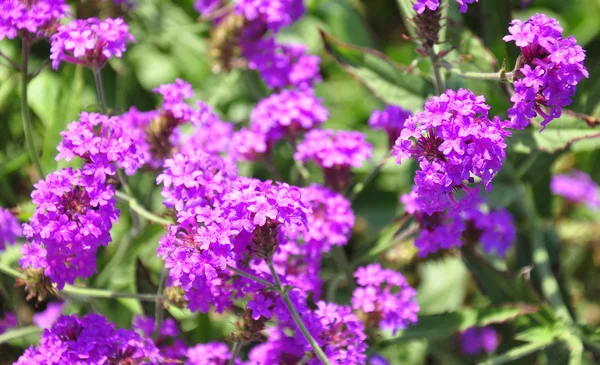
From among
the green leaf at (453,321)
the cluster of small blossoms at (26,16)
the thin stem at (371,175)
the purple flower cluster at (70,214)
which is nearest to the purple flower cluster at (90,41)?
the cluster of small blossoms at (26,16)

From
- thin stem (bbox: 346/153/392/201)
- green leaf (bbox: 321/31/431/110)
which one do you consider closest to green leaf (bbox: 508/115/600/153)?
green leaf (bbox: 321/31/431/110)

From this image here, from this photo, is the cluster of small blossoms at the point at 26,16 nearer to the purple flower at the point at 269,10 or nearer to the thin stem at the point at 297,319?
the purple flower at the point at 269,10

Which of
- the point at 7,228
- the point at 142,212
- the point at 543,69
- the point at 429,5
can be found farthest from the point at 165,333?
the point at 543,69

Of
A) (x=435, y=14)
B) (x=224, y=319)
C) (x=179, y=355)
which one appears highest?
(x=435, y=14)

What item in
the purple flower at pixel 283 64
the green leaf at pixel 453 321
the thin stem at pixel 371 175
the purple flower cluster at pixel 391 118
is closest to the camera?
the thin stem at pixel 371 175

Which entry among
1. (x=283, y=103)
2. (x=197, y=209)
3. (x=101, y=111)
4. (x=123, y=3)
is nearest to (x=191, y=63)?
(x=123, y=3)

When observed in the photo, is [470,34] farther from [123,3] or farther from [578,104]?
[123,3]
